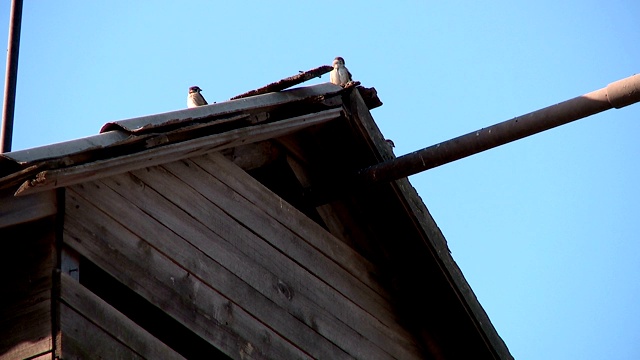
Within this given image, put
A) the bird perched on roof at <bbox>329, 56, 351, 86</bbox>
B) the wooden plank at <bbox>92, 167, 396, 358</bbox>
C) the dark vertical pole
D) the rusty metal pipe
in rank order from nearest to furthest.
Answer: the wooden plank at <bbox>92, 167, 396, 358</bbox>
the rusty metal pipe
the dark vertical pole
the bird perched on roof at <bbox>329, 56, 351, 86</bbox>

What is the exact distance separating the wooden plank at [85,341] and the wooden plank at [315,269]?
80 cm

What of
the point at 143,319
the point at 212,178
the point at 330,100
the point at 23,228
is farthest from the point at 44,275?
the point at 330,100

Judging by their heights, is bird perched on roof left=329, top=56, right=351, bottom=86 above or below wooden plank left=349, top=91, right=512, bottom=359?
above

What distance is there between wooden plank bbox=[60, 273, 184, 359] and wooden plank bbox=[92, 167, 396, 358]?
1.30 feet

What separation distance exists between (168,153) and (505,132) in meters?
1.39

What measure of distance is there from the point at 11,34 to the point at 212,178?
7.64 feet

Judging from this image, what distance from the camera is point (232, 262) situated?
398 cm

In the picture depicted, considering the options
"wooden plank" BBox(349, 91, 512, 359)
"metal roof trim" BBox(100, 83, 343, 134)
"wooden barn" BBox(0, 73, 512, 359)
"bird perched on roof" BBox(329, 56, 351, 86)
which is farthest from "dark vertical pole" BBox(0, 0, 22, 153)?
"bird perched on roof" BBox(329, 56, 351, 86)

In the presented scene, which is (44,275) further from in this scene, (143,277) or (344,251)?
(344,251)

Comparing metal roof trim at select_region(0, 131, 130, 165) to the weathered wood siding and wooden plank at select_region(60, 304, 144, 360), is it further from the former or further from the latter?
wooden plank at select_region(60, 304, 144, 360)

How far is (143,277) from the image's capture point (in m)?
3.49

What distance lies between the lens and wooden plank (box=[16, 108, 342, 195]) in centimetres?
301

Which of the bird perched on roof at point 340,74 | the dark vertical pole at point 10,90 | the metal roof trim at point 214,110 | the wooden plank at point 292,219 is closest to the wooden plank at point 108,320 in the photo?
the metal roof trim at point 214,110

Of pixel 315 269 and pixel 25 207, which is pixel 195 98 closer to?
pixel 315 269
